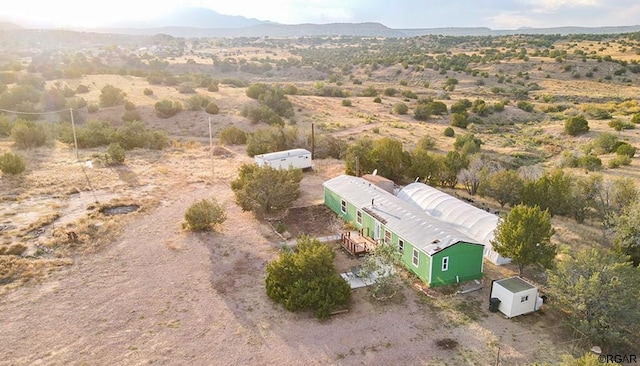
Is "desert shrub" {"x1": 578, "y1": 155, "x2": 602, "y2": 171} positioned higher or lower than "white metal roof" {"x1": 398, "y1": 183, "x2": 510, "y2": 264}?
higher

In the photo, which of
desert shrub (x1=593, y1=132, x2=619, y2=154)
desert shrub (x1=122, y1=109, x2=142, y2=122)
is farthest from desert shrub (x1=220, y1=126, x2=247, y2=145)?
desert shrub (x1=593, y1=132, x2=619, y2=154)

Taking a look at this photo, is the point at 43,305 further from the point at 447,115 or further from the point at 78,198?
the point at 447,115

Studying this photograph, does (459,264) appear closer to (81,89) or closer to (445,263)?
(445,263)

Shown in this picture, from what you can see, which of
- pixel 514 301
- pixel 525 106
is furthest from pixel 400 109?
pixel 514 301

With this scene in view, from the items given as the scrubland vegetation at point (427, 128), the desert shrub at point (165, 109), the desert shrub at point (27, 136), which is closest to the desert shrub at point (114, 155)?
the scrubland vegetation at point (427, 128)

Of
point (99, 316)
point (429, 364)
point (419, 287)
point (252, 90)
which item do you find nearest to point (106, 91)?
point (252, 90)

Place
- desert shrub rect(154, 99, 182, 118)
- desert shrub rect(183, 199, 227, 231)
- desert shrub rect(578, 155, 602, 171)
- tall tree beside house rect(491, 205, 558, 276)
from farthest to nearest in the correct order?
desert shrub rect(154, 99, 182, 118) < desert shrub rect(578, 155, 602, 171) < desert shrub rect(183, 199, 227, 231) < tall tree beside house rect(491, 205, 558, 276)

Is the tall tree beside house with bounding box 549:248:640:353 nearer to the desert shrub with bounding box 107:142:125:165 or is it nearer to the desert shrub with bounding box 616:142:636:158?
the desert shrub with bounding box 616:142:636:158
